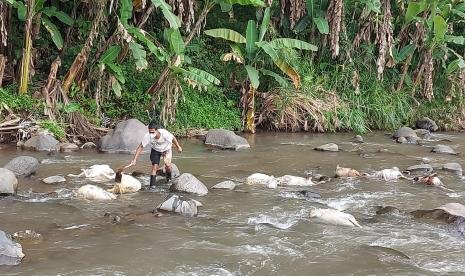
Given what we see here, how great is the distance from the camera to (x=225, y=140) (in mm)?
13109

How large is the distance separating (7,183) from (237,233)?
3.48 m

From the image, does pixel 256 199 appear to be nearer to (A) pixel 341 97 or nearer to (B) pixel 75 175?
(B) pixel 75 175

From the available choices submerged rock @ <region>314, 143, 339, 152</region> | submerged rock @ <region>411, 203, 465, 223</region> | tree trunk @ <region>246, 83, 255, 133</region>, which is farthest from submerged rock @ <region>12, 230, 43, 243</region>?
tree trunk @ <region>246, 83, 255, 133</region>

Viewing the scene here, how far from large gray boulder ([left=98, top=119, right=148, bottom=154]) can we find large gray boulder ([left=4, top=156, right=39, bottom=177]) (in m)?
2.63

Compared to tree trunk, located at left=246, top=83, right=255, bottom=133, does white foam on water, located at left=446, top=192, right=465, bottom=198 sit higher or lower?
lower

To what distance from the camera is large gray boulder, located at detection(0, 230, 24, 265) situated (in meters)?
5.23

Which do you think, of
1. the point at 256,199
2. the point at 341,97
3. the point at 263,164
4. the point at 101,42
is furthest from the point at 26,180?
the point at 341,97

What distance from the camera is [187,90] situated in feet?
49.8

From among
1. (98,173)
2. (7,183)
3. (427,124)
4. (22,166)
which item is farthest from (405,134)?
(7,183)

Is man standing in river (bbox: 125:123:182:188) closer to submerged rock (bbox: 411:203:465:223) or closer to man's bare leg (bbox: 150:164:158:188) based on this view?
man's bare leg (bbox: 150:164:158:188)

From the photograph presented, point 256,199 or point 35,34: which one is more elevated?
point 35,34

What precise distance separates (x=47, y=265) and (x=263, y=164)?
21.0 ft

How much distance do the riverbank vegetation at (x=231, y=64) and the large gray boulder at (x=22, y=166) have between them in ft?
9.85

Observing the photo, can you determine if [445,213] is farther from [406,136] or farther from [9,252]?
[406,136]
